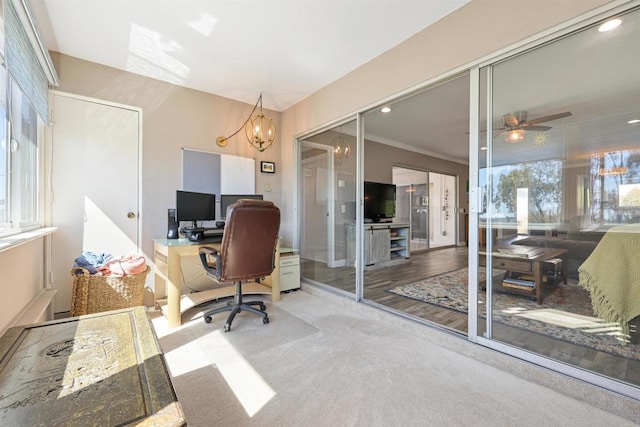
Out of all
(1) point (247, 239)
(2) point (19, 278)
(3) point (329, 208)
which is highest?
(3) point (329, 208)

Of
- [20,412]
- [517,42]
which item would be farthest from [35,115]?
[517,42]

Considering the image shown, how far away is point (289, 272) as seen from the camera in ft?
Answer: 12.0

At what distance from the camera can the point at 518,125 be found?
1978 millimetres

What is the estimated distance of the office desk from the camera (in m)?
2.61

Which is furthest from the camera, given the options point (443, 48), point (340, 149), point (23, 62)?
point (340, 149)

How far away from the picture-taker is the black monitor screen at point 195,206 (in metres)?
3.06

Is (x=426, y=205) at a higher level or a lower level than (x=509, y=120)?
lower

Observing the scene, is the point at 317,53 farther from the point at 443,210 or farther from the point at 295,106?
the point at 443,210

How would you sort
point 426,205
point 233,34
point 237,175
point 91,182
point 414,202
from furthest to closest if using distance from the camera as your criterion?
point 426,205
point 414,202
point 237,175
point 91,182
point 233,34

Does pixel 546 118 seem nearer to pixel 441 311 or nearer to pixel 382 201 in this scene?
pixel 441 311

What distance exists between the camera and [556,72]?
1821mm

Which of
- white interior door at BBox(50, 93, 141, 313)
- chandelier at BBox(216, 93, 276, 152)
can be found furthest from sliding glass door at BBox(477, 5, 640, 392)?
white interior door at BBox(50, 93, 141, 313)

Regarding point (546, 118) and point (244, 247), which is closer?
point (546, 118)

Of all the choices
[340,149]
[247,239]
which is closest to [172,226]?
[247,239]
